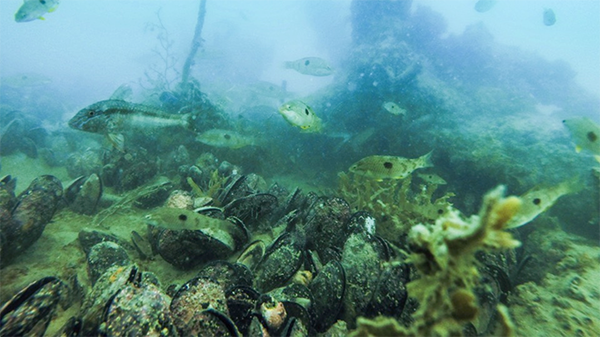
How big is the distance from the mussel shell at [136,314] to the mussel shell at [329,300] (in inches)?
53.4

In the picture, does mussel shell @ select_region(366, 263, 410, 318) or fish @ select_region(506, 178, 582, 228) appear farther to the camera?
fish @ select_region(506, 178, 582, 228)

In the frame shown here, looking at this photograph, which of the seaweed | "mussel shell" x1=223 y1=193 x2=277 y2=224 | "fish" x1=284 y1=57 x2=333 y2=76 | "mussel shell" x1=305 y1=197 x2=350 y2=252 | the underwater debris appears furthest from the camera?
"fish" x1=284 y1=57 x2=333 y2=76

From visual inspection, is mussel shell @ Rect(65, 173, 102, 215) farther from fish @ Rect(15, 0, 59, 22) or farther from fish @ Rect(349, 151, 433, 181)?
fish @ Rect(15, 0, 59, 22)

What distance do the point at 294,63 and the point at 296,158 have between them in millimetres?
5581

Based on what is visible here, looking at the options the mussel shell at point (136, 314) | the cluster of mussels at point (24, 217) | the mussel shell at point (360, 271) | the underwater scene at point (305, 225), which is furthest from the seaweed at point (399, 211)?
the cluster of mussels at point (24, 217)

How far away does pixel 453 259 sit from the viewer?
1.17 metres

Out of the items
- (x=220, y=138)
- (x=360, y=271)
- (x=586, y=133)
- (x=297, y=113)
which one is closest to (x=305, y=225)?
(x=360, y=271)

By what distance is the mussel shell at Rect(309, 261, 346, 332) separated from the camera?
2584mm

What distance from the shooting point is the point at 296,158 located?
10.1 metres

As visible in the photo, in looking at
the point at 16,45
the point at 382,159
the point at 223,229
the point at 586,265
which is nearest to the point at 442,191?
the point at 586,265

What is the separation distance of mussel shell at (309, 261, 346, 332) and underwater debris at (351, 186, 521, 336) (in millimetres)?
1315

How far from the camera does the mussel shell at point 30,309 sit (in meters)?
2.08

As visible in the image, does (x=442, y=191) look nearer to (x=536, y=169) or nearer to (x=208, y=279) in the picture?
(x=536, y=169)

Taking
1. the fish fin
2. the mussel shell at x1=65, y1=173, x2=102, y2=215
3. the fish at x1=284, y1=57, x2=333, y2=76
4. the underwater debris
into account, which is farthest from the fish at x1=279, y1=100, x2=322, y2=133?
the fish at x1=284, y1=57, x2=333, y2=76
